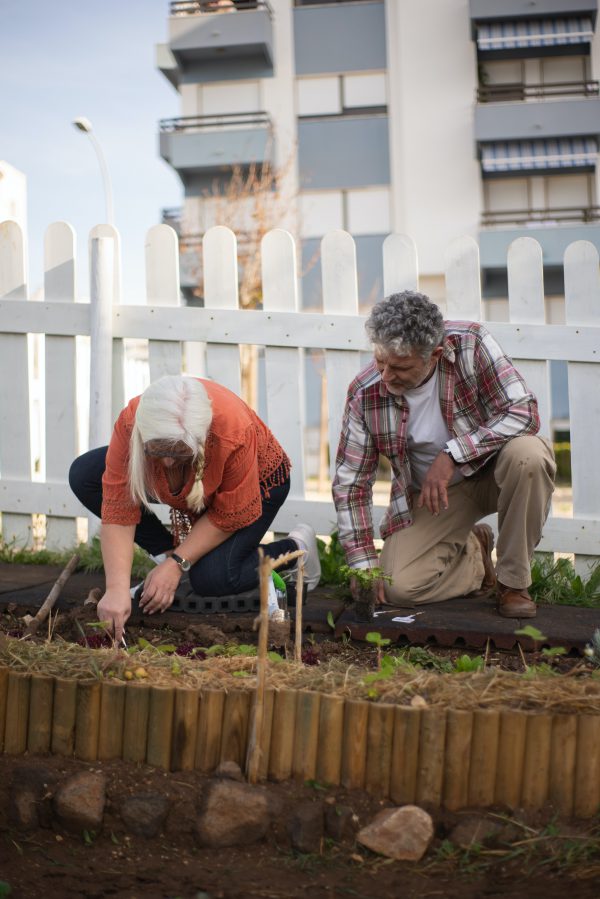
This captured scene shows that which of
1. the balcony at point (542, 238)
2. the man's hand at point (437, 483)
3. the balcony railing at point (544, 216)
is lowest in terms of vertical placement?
the man's hand at point (437, 483)

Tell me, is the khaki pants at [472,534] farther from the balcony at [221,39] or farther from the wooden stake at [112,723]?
the balcony at [221,39]

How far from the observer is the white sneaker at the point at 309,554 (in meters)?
3.88

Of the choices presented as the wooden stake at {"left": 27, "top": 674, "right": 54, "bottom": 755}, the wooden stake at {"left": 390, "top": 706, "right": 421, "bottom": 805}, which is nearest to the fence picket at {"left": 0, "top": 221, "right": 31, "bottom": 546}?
Answer: the wooden stake at {"left": 27, "top": 674, "right": 54, "bottom": 755}

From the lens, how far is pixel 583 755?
2043 mm

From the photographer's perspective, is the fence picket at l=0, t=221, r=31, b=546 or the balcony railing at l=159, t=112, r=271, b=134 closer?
the fence picket at l=0, t=221, r=31, b=546

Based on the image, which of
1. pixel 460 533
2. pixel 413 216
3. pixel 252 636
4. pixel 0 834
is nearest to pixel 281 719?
pixel 0 834

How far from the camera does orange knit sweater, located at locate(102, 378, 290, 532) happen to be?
3.12m

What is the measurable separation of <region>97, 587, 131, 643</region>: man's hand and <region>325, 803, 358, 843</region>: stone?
1.22 m

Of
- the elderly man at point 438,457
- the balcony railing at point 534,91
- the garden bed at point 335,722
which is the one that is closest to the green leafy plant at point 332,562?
the elderly man at point 438,457

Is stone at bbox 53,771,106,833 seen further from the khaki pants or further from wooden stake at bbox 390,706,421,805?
the khaki pants

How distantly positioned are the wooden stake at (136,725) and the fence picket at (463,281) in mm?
2670

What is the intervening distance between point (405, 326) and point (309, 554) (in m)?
1.17

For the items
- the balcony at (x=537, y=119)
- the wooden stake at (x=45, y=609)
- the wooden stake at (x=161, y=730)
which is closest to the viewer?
the wooden stake at (x=161, y=730)

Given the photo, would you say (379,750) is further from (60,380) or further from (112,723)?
(60,380)
